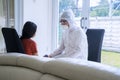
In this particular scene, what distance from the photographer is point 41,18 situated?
14.8ft

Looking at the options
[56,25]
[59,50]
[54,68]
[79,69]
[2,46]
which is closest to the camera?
[79,69]

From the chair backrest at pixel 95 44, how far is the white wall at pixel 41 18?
1.67 metres

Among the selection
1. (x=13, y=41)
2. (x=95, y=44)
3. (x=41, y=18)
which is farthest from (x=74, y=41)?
(x=41, y=18)

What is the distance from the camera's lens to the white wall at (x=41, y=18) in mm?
4074

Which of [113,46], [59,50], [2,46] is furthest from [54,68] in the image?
[113,46]

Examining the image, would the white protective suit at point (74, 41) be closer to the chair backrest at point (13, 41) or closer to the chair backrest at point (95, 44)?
the chair backrest at point (95, 44)

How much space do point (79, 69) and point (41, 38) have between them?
3.51 meters

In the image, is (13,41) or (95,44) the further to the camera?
(95,44)

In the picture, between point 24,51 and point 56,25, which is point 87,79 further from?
point 56,25

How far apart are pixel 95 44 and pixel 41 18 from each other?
2.00 m

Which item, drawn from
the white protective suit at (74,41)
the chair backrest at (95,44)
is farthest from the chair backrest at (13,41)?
the chair backrest at (95,44)

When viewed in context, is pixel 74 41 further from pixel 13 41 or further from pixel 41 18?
pixel 41 18

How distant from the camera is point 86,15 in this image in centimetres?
437

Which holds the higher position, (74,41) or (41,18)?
(41,18)
